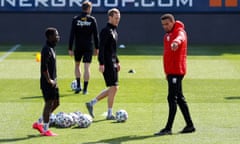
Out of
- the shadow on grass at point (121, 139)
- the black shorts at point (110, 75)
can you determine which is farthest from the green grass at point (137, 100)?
the black shorts at point (110, 75)

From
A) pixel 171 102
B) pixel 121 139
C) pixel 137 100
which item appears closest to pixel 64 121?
pixel 121 139

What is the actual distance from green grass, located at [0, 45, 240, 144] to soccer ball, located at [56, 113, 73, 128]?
0.44 feet

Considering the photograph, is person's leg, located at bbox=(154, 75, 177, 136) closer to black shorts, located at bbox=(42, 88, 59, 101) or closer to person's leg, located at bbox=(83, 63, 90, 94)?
black shorts, located at bbox=(42, 88, 59, 101)

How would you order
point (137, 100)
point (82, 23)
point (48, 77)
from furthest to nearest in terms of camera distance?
point (82, 23)
point (137, 100)
point (48, 77)

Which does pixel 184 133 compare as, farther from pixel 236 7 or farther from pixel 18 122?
pixel 236 7

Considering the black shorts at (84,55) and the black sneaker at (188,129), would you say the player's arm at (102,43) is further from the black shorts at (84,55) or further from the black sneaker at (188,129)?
the black shorts at (84,55)

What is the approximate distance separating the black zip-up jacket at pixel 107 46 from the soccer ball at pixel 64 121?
4.55 ft

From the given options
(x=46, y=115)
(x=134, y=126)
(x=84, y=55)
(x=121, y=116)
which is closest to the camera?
(x=46, y=115)

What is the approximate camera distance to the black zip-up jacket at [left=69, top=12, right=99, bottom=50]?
62.8ft

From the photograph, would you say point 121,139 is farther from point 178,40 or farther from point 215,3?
point 215,3

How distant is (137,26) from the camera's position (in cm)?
3397

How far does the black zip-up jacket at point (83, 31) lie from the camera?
62.8 feet

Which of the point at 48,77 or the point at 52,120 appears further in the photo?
the point at 52,120

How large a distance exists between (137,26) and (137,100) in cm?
1589
